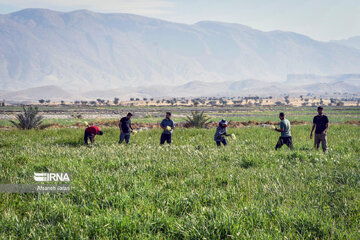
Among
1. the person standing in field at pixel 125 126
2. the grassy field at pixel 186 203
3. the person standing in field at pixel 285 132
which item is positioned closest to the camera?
the grassy field at pixel 186 203

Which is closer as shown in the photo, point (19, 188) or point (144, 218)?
point (144, 218)

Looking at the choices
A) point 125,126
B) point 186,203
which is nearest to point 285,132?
point 125,126

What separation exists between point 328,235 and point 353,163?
474cm

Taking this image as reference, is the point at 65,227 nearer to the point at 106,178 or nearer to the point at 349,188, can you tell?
the point at 106,178

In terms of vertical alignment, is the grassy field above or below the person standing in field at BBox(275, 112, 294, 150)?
below

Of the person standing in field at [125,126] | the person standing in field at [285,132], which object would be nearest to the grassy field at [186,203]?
the person standing in field at [285,132]

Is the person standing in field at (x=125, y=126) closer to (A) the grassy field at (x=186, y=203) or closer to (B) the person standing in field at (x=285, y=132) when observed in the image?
(A) the grassy field at (x=186, y=203)

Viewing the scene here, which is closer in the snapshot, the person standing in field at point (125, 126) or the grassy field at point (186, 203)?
the grassy field at point (186, 203)

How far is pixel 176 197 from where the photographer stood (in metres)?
5.50

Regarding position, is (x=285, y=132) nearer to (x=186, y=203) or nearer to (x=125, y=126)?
(x=125, y=126)

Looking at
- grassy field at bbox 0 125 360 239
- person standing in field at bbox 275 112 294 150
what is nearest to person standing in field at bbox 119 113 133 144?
grassy field at bbox 0 125 360 239

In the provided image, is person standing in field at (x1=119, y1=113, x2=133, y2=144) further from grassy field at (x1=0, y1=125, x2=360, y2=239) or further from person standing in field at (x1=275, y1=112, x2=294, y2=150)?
person standing in field at (x1=275, y1=112, x2=294, y2=150)

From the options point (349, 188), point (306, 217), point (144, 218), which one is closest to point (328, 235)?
point (306, 217)

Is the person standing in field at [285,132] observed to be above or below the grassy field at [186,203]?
above
